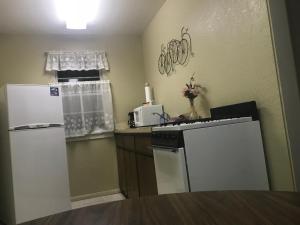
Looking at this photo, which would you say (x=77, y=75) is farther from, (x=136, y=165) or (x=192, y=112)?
(x=192, y=112)

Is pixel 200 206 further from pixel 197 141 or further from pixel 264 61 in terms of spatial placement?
pixel 264 61

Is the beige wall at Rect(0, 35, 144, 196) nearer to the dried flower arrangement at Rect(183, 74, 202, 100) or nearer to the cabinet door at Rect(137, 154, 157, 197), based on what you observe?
the cabinet door at Rect(137, 154, 157, 197)

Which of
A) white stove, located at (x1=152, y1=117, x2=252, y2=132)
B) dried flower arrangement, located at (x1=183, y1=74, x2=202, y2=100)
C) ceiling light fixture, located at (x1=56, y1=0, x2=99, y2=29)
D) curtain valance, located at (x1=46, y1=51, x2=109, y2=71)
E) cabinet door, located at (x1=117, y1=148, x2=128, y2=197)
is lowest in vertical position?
cabinet door, located at (x1=117, y1=148, x2=128, y2=197)

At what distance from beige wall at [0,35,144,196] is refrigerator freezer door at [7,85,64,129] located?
32.9 inches

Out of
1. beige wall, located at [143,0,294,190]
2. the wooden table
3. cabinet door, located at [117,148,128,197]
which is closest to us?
the wooden table

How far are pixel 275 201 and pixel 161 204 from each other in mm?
315

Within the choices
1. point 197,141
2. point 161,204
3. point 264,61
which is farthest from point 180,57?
point 161,204

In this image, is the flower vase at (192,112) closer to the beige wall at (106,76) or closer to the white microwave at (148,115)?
Answer: the white microwave at (148,115)

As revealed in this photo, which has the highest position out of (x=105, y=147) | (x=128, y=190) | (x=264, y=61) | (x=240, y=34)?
(x=240, y=34)

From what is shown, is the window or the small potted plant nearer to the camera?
the small potted plant

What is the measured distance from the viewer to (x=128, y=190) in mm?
3496

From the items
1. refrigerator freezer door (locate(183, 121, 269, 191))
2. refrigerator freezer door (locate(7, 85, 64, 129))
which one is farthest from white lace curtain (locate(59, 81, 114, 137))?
refrigerator freezer door (locate(183, 121, 269, 191))

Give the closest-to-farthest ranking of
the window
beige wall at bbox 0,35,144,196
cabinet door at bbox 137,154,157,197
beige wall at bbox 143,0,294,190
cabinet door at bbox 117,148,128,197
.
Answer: beige wall at bbox 143,0,294,190, cabinet door at bbox 137,154,157,197, cabinet door at bbox 117,148,128,197, beige wall at bbox 0,35,144,196, the window

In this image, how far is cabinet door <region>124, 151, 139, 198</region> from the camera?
3092 mm
